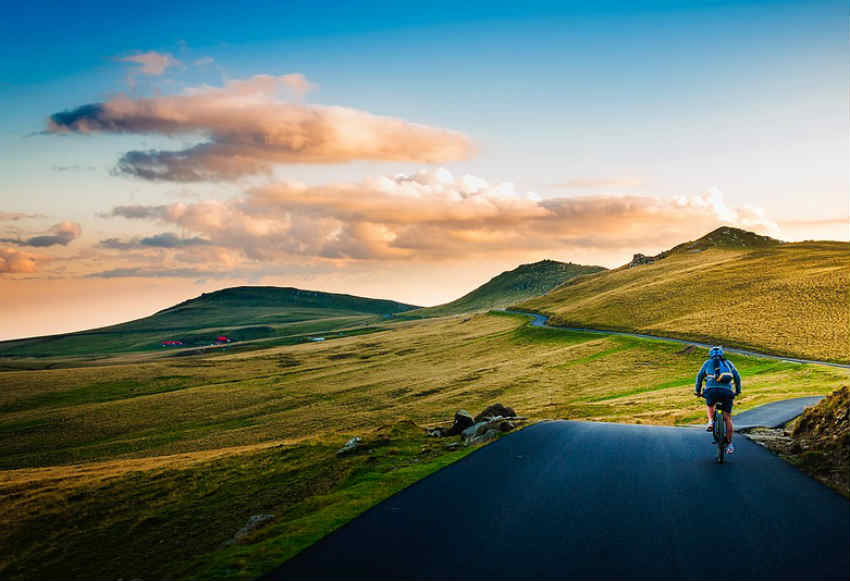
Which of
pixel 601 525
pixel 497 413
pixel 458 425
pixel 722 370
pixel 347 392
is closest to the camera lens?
pixel 601 525

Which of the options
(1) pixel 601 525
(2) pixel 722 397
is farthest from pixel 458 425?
(1) pixel 601 525

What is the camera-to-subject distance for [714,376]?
62.3 ft

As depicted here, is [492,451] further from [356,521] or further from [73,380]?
[73,380]

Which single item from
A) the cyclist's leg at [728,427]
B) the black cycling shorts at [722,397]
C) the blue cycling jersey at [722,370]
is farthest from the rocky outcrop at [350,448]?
the cyclist's leg at [728,427]

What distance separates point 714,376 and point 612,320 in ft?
316

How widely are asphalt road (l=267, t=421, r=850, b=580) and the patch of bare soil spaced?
0.65 metres

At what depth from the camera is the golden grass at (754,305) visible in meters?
70.3

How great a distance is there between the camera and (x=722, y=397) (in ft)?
61.0

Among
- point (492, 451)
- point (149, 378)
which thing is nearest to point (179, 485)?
point (492, 451)

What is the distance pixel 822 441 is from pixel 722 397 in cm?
385

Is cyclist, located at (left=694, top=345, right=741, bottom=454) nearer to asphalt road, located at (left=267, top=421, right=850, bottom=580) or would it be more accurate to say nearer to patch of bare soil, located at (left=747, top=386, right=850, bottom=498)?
asphalt road, located at (left=267, top=421, right=850, bottom=580)

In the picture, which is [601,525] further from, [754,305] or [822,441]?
[754,305]

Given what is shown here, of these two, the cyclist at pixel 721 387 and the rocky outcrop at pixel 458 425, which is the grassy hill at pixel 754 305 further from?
the cyclist at pixel 721 387

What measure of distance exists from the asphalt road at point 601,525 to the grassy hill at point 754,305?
175ft
